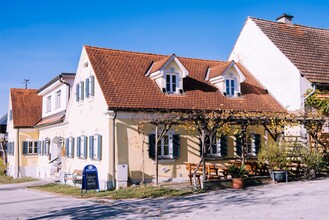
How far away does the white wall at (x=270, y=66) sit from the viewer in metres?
23.5

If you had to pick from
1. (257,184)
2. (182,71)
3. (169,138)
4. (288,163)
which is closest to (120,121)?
(169,138)

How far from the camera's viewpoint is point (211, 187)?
53.4 feet

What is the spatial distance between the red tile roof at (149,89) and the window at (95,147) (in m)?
2.31

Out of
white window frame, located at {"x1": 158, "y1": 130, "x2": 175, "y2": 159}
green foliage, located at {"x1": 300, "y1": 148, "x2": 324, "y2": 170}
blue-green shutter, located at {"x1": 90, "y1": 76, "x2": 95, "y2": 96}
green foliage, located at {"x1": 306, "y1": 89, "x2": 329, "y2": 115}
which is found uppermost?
blue-green shutter, located at {"x1": 90, "y1": 76, "x2": 95, "y2": 96}

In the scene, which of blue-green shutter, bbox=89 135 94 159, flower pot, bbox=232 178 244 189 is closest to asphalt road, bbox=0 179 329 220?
flower pot, bbox=232 178 244 189

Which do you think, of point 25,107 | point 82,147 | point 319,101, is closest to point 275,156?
point 319,101

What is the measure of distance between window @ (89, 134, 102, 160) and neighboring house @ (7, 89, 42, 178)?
14.0 metres

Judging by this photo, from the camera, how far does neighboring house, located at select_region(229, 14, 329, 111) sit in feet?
77.0

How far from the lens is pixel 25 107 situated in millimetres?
34781

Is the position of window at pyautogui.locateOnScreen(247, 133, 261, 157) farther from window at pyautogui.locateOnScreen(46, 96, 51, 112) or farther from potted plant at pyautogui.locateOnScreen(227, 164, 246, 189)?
window at pyautogui.locateOnScreen(46, 96, 51, 112)

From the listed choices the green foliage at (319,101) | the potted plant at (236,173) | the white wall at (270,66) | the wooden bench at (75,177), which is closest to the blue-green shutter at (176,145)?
the potted plant at (236,173)

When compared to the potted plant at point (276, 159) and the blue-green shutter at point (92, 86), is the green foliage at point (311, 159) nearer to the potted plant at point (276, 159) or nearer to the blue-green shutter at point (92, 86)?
the potted plant at point (276, 159)

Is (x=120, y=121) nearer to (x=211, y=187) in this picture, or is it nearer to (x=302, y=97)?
(x=211, y=187)

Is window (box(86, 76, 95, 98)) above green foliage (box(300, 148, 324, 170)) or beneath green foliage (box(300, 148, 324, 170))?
above
